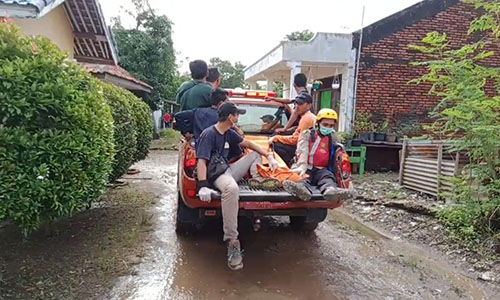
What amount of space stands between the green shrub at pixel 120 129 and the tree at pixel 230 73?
1449 inches

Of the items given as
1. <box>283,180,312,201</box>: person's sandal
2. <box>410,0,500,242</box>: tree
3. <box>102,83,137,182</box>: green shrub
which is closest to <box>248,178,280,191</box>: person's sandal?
<box>283,180,312,201</box>: person's sandal

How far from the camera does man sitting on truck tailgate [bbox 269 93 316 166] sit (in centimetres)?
499

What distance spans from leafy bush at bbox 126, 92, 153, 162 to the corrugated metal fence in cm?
555

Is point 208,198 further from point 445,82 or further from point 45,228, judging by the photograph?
point 445,82

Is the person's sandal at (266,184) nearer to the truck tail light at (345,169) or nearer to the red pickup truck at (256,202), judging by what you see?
the red pickup truck at (256,202)

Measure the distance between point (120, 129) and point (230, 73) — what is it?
139 feet

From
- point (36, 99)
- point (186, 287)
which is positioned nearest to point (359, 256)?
point (186, 287)

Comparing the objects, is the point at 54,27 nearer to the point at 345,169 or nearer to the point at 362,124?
the point at 345,169

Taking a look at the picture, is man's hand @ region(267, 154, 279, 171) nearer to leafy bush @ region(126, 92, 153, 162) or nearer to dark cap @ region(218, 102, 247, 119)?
dark cap @ region(218, 102, 247, 119)

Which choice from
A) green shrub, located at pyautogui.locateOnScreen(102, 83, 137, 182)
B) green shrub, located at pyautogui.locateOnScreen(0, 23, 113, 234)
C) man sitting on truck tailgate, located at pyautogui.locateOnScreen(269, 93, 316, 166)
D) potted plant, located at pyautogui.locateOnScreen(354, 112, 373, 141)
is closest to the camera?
green shrub, located at pyautogui.locateOnScreen(0, 23, 113, 234)

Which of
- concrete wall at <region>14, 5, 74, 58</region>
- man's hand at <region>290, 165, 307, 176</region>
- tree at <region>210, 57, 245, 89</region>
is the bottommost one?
man's hand at <region>290, 165, 307, 176</region>

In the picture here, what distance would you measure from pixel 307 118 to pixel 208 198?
1.98m

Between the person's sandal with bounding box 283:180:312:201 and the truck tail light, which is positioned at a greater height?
the truck tail light

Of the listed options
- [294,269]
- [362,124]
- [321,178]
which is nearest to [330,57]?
[362,124]
